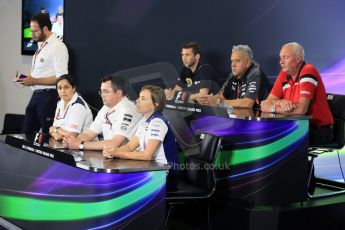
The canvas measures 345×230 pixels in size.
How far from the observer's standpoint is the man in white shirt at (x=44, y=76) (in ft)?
14.6

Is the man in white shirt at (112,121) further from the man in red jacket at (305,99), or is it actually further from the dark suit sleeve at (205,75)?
the dark suit sleeve at (205,75)

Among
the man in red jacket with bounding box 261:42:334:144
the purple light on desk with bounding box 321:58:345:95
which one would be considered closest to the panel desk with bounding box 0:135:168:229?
the man in red jacket with bounding box 261:42:334:144

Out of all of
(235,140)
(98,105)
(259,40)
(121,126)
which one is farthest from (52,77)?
(259,40)

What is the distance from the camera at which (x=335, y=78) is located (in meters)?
5.02

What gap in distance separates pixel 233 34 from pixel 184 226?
2474 mm

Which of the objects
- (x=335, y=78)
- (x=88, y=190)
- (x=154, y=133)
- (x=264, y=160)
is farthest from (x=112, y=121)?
(x=335, y=78)

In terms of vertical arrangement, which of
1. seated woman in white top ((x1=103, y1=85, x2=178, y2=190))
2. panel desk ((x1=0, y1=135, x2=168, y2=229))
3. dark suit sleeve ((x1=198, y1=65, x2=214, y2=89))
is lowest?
panel desk ((x1=0, y1=135, x2=168, y2=229))

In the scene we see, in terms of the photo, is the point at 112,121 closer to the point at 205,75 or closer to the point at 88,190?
the point at 88,190

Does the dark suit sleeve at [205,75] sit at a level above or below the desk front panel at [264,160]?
above

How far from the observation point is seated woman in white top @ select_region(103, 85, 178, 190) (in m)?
2.90

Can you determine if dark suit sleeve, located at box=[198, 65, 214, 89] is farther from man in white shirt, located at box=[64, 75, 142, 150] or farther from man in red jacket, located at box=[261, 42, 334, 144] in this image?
man in white shirt, located at box=[64, 75, 142, 150]

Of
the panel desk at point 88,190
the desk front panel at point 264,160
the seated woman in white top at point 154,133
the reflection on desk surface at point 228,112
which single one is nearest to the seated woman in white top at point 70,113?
the panel desk at point 88,190

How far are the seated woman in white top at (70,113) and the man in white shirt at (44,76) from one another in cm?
74

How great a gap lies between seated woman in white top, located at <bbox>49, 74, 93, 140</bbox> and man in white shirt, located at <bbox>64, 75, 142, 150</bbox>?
0.43ft
